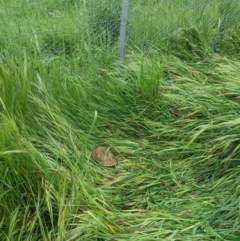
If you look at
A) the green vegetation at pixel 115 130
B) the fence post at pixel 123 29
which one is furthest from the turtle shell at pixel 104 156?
the fence post at pixel 123 29

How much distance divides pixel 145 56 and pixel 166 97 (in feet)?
2.12

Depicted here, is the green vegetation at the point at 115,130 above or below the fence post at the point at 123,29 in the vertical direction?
below

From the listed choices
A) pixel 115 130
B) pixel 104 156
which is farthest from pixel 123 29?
pixel 104 156

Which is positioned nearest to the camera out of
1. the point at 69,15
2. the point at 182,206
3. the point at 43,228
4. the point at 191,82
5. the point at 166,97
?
the point at 43,228

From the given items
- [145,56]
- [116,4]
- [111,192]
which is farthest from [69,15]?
[111,192]

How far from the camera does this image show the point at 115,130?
304 centimetres

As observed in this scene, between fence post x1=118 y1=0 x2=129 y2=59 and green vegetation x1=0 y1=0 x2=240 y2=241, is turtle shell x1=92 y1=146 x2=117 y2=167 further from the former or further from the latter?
fence post x1=118 y1=0 x2=129 y2=59

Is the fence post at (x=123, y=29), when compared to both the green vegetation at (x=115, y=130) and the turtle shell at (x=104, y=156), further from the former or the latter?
the turtle shell at (x=104, y=156)

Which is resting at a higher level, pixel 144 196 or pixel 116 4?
pixel 116 4

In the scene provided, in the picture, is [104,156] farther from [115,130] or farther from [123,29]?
[123,29]

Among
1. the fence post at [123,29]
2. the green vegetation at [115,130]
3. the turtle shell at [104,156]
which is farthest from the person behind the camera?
the fence post at [123,29]

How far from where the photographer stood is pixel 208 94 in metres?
3.10

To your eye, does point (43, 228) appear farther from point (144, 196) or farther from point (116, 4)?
point (116, 4)

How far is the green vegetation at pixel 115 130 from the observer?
2.17 meters
